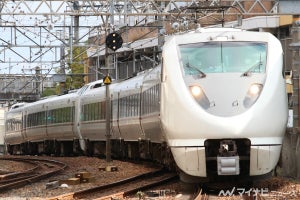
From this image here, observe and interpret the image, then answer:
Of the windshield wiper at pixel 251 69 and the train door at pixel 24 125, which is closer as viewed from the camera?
the windshield wiper at pixel 251 69

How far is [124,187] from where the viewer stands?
1755 centimetres

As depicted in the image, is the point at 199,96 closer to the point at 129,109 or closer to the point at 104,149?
the point at 129,109

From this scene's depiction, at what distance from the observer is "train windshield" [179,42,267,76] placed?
14477mm

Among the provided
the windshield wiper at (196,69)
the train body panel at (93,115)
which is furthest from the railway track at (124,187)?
the train body panel at (93,115)

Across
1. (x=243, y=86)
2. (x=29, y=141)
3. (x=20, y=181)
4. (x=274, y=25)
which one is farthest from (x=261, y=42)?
(x=29, y=141)

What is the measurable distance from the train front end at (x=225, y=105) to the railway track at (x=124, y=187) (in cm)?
149

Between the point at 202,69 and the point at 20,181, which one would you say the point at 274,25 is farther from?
the point at 202,69

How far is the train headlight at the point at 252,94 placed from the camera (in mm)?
13930

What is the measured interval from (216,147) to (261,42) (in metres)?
2.10

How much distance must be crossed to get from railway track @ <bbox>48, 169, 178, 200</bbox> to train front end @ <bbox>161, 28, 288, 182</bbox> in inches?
58.8

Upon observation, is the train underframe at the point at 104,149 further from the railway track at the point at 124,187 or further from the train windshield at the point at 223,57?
the train windshield at the point at 223,57

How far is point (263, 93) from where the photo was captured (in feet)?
46.2

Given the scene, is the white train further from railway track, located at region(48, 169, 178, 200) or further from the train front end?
railway track, located at region(48, 169, 178, 200)

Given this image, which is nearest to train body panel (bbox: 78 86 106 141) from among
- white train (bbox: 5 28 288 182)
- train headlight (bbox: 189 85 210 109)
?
white train (bbox: 5 28 288 182)
